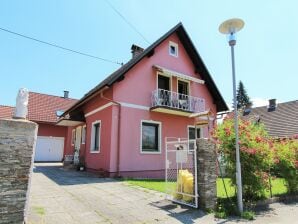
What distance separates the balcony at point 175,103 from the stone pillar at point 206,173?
7.33m

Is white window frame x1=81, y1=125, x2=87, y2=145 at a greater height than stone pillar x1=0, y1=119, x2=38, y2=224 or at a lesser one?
greater

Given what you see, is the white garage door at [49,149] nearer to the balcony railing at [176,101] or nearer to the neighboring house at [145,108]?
the neighboring house at [145,108]

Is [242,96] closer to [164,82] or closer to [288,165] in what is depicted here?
[164,82]

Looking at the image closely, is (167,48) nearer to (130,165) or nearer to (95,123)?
(95,123)

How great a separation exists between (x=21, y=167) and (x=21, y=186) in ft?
1.08

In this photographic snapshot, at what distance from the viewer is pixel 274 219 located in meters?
6.86

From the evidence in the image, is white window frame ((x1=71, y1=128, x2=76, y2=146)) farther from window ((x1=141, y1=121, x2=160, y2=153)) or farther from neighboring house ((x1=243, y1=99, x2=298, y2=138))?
neighboring house ((x1=243, y1=99, x2=298, y2=138))

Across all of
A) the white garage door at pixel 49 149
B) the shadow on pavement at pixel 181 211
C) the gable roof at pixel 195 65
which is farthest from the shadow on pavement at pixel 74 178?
the white garage door at pixel 49 149

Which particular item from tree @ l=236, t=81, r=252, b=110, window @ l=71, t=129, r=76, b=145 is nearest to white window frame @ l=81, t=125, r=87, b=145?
window @ l=71, t=129, r=76, b=145

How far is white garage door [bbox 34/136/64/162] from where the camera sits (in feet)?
81.7

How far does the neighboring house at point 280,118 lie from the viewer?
23422mm

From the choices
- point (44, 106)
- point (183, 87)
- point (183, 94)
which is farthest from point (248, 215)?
point (44, 106)

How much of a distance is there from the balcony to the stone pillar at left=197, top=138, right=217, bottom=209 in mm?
7328

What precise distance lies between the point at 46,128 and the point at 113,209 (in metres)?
21.7
